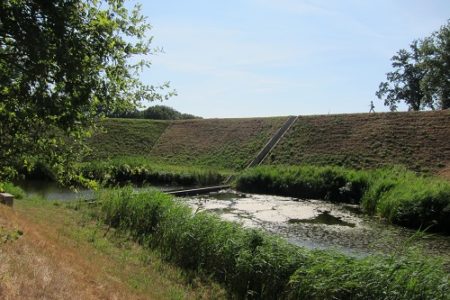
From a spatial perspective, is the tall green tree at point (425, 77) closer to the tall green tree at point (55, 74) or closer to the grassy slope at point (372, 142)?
the grassy slope at point (372, 142)

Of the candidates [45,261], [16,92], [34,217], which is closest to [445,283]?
[45,261]

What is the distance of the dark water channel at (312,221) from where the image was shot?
13.8 meters

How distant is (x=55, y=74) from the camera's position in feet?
9.87

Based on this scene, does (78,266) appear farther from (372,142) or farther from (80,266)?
(372,142)

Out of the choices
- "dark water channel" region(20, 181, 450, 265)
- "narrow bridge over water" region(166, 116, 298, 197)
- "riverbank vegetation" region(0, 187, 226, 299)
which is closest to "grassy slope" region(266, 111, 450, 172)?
"narrow bridge over water" region(166, 116, 298, 197)

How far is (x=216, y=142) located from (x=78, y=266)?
106 feet

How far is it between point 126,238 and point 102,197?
121 inches

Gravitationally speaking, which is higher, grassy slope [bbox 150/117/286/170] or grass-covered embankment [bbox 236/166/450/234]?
grassy slope [bbox 150/117/286/170]

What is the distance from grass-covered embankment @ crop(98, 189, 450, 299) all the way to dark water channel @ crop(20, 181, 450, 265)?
1.29 metres

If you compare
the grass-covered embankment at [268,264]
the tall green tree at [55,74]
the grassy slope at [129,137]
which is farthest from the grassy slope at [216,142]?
the tall green tree at [55,74]

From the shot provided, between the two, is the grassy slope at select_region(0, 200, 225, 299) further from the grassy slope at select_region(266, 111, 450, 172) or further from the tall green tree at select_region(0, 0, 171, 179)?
the grassy slope at select_region(266, 111, 450, 172)

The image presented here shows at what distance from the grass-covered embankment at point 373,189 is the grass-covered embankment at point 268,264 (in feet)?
22.1

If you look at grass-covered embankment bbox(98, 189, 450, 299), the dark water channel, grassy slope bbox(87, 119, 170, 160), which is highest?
grassy slope bbox(87, 119, 170, 160)

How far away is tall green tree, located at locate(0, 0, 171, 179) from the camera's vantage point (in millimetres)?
2826
